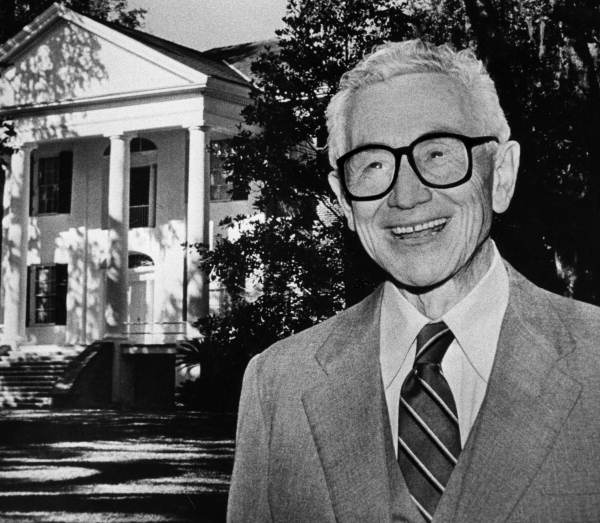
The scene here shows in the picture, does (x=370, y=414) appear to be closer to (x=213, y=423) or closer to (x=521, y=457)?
(x=521, y=457)

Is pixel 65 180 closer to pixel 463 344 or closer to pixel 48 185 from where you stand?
pixel 48 185

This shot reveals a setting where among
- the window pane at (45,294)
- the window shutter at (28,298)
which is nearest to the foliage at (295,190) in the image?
the window pane at (45,294)

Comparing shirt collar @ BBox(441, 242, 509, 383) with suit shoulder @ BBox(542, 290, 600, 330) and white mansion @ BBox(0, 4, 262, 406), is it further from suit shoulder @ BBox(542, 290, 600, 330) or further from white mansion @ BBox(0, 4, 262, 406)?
white mansion @ BBox(0, 4, 262, 406)

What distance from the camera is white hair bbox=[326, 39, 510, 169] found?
2.12 metres

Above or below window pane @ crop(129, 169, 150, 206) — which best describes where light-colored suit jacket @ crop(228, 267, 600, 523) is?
below

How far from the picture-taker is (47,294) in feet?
86.6

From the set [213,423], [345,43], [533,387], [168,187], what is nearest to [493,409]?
[533,387]

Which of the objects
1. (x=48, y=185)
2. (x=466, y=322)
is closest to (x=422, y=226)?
(x=466, y=322)

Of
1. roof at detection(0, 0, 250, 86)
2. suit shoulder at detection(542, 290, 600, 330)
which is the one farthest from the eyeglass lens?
roof at detection(0, 0, 250, 86)

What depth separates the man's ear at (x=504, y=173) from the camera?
2.18m

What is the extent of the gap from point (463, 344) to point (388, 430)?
24 cm

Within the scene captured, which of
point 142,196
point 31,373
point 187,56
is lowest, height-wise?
point 31,373

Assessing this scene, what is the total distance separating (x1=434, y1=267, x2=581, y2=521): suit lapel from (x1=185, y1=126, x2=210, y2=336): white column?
63.1ft

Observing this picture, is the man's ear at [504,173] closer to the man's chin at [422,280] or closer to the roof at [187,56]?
the man's chin at [422,280]
